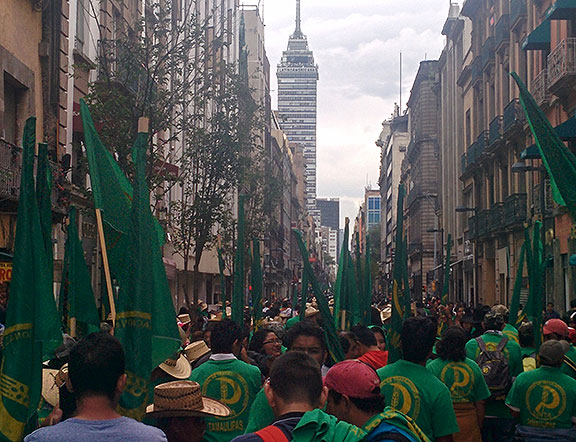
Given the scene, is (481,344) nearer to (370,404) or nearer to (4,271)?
(370,404)

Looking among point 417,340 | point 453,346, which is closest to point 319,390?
point 417,340

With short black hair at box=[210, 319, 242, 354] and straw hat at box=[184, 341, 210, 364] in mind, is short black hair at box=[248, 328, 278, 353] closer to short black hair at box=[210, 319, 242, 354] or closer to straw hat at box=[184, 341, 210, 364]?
straw hat at box=[184, 341, 210, 364]

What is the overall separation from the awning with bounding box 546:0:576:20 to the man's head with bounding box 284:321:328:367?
2021cm

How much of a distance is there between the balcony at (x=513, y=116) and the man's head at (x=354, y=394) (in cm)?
3042

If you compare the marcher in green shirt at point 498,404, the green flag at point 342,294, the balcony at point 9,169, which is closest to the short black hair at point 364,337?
the marcher in green shirt at point 498,404

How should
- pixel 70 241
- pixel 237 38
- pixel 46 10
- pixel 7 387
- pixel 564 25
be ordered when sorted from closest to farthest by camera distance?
pixel 7 387 < pixel 70 241 < pixel 46 10 < pixel 564 25 < pixel 237 38

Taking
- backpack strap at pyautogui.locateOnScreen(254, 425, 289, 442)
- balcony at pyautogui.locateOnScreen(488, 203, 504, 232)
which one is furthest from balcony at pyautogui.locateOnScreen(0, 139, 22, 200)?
balcony at pyautogui.locateOnScreen(488, 203, 504, 232)

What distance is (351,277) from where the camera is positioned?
516 inches

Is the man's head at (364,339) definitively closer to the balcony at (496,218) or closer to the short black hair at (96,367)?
the short black hair at (96,367)

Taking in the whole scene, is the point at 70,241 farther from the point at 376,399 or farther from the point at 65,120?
the point at 65,120

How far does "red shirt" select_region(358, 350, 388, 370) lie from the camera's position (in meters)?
A: 7.68

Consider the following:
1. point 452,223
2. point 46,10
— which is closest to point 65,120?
point 46,10

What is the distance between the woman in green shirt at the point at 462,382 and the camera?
7.23 metres

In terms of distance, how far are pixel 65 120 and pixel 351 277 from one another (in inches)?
453
